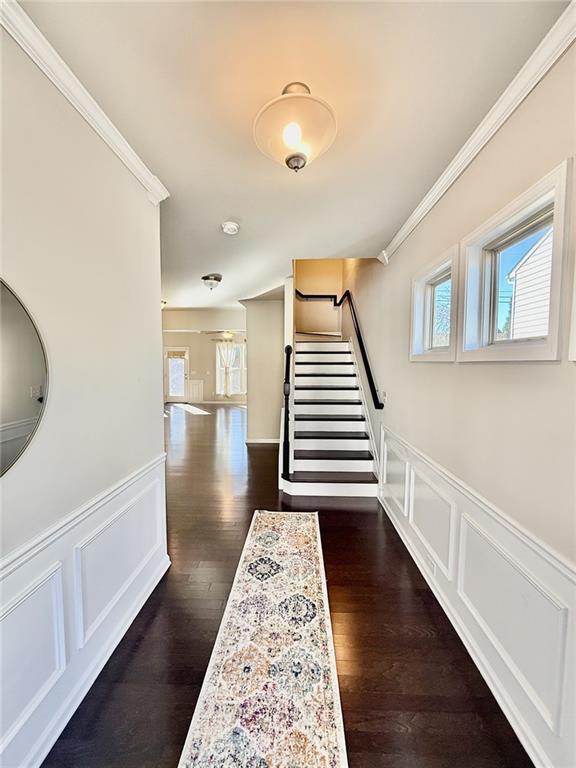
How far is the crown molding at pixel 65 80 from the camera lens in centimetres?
101

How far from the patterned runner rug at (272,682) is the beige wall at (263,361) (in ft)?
12.4

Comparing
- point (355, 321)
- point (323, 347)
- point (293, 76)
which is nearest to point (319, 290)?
point (323, 347)

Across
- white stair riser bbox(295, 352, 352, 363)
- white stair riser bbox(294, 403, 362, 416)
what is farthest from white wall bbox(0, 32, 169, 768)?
white stair riser bbox(295, 352, 352, 363)

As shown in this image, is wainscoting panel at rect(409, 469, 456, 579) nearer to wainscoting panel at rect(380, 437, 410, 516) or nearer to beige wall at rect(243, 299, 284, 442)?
wainscoting panel at rect(380, 437, 410, 516)

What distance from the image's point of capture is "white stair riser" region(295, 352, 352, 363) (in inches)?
209

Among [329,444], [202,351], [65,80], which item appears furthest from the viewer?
[202,351]

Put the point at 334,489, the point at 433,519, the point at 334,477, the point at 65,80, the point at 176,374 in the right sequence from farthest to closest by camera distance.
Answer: the point at 176,374, the point at 334,477, the point at 334,489, the point at 433,519, the point at 65,80

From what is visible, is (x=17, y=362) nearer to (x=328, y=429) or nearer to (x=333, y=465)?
(x=333, y=465)

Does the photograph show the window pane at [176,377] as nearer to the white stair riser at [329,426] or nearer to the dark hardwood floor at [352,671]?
the white stair riser at [329,426]

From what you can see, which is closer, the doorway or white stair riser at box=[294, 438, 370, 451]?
white stair riser at box=[294, 438, 370, 451]

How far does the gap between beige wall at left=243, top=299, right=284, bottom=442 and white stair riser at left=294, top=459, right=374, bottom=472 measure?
2.29m

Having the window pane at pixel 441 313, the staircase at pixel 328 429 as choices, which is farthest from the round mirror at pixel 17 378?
the staircase at pixel 328 429

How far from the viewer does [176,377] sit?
10570 mm

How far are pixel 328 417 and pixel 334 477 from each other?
3.06ft
